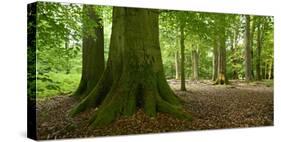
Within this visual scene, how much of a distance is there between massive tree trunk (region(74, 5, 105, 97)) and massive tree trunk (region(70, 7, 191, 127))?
0.12 meters

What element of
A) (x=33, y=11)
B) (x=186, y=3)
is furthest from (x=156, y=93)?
(x=33, y=11)

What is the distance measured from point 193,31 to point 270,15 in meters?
1.67

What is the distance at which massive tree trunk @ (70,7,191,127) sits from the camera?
7.77 metres

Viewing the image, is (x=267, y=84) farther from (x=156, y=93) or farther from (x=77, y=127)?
(x=77, y=127)

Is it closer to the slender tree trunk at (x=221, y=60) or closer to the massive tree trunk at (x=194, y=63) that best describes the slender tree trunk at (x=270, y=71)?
the slender tree trunk at (x=221, y=60)

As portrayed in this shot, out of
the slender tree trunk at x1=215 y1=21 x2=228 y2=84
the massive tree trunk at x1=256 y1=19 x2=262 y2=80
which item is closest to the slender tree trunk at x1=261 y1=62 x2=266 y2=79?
the massive tree trunk at x1=256 y1=19 x2=262 y2=80

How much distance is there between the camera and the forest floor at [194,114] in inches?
290

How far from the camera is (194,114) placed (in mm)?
8469

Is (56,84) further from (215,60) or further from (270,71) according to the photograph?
(270,71)

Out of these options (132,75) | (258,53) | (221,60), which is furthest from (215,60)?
(132,75)

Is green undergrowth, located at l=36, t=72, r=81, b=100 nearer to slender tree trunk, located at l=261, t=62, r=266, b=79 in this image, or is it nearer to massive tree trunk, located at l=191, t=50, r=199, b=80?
massive tree trunk, located at l=191, t=50, r=199, b=80

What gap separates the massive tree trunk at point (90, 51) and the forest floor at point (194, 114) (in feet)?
0.99

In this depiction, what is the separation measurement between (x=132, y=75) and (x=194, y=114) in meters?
1.26

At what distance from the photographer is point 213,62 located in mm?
8766
